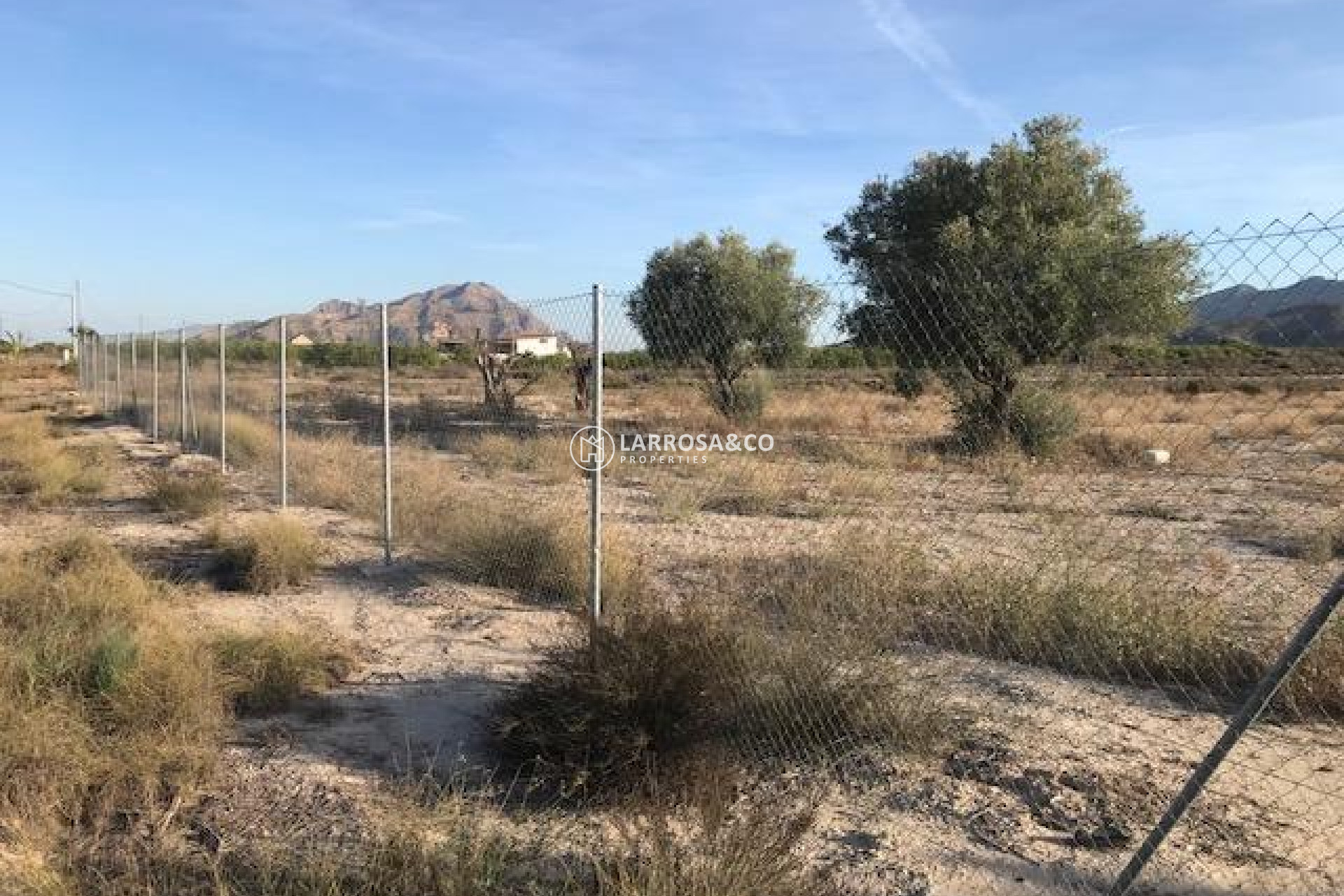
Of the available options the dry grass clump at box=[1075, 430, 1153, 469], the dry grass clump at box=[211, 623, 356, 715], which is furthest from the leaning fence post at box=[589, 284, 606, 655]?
the dry grass clump at box=[1075, 430, 1153, 469]

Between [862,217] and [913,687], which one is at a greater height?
[862,217]

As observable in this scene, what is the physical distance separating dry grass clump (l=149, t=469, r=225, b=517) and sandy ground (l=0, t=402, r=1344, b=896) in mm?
4107

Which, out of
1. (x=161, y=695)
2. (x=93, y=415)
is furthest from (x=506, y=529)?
(x=93, y=415)

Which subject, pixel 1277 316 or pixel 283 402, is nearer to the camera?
pixel 1277 316

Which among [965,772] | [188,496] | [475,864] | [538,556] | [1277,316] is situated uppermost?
[1277,316]

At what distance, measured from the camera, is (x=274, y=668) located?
5578mm

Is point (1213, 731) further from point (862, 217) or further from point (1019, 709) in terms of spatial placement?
point (862, 217)

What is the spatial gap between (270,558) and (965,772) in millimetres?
5793

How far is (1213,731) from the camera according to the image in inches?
204

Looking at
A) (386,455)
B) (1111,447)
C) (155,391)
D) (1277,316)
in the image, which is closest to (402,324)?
(386,455)

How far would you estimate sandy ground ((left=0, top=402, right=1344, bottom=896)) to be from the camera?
12.6ft

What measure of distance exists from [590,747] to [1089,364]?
247cm

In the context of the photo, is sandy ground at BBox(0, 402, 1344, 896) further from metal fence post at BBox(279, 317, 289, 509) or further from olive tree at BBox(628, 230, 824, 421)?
metal fence post at BBox(279, 317, 289, 509)

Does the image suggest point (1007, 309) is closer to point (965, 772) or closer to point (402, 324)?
point (965, 772)
